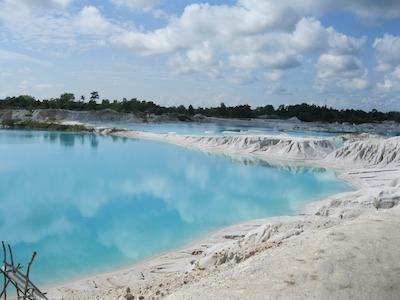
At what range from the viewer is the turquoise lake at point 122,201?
1452cm

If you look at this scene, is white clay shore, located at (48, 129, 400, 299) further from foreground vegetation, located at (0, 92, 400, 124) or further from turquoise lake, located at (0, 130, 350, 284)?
foreground vegetation, located at (0, 92, 400, 124)

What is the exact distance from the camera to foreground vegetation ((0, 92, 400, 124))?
118500 mm

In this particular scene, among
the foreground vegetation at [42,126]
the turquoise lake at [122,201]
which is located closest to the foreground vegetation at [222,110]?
the foreground vegetation at [42,126]

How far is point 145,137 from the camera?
63156mm

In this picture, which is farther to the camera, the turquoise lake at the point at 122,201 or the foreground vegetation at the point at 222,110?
the foreground vegetation at the point at 222,110

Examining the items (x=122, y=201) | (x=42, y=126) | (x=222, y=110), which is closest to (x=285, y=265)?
(x=122, y=201)

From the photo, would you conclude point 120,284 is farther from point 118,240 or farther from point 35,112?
point 35,112

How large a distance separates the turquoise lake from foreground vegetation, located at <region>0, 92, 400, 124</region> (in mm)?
83514

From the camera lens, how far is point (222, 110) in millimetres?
143500

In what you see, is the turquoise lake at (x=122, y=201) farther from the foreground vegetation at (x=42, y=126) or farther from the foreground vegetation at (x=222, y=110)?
the foreground vegetation at (x=222, y=110)

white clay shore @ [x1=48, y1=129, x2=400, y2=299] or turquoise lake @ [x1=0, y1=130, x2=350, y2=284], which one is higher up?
white clay shore @ [x1=48, y1=129, x2=400, y2=299]

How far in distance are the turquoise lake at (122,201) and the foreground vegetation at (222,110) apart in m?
83.5

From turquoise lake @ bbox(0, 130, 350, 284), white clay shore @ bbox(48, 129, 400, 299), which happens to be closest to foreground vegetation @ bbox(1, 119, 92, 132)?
turquoise lake @ bbox(0, 130, 350, 284)

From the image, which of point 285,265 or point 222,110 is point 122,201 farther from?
point 222,110
